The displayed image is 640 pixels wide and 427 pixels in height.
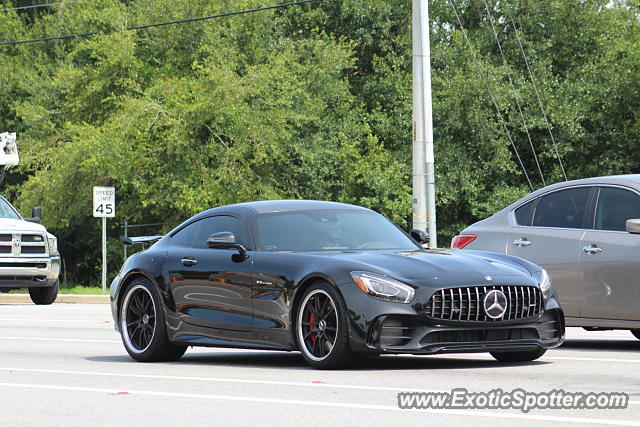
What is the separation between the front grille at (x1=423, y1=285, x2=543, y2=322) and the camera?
387 inches

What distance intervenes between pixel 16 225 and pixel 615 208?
15092mm

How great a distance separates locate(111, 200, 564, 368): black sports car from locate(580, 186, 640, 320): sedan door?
1.53m

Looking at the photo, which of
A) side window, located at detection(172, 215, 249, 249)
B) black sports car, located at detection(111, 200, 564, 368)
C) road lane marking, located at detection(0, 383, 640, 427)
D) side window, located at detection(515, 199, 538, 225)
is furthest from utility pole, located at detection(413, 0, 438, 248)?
road lane marking, located at detection(0, 383, 640, 427)

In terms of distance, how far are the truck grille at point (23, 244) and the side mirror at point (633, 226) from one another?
613 inches

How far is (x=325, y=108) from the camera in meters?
41.3

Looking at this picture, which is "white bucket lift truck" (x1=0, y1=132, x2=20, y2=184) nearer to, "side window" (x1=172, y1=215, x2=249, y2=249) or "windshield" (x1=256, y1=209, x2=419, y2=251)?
"side window" (x1=172, y1=215, x2=249, y2=249)

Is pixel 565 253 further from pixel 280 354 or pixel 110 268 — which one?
pixel 110 268

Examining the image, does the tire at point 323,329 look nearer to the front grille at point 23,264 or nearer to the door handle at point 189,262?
the door handle at point 189,262

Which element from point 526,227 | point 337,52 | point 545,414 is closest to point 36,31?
point 337,52

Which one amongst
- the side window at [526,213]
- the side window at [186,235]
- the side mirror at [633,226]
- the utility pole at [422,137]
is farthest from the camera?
the utility pole at [422,137]

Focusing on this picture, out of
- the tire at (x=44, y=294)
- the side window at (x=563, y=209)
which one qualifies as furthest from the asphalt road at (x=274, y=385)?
the tire at (x=44, y=294)

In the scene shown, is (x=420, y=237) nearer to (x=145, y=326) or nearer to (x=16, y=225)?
(x=145, y=326)

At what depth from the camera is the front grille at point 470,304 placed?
984 cm

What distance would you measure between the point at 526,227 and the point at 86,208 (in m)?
29.1
